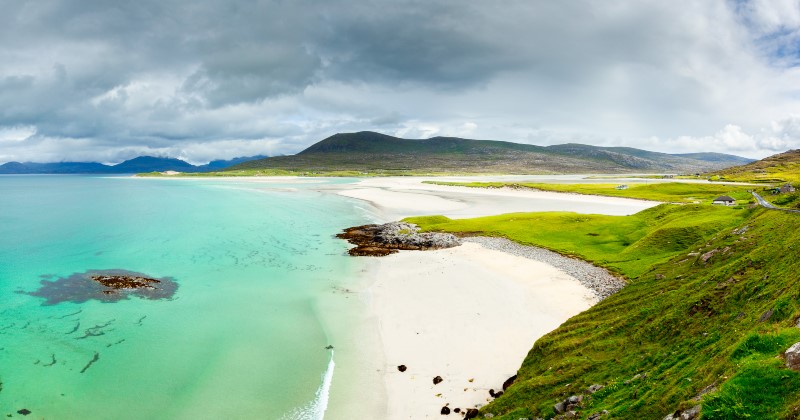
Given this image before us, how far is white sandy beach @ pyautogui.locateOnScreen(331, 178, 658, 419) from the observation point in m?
21.0

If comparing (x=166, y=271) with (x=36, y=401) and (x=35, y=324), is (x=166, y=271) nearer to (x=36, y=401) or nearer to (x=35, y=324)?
(x=35, y=324)

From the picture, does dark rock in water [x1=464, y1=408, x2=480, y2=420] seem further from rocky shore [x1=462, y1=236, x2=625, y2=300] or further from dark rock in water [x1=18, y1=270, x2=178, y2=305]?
dark rock in water [x1=18, y1=270, x2=178, y2=305]

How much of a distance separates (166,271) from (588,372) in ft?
155

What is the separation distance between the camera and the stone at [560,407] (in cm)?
1334

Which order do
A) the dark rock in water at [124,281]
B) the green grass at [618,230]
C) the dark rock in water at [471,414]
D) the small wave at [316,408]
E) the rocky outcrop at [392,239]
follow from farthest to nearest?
the rocky outcrop at [392,239], the green grass at [618,230], the dark rock in water at [124,281], the small wave at [316,408], the dark rock in water at [471,414]

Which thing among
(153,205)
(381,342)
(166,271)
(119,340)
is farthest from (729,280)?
(153,205)

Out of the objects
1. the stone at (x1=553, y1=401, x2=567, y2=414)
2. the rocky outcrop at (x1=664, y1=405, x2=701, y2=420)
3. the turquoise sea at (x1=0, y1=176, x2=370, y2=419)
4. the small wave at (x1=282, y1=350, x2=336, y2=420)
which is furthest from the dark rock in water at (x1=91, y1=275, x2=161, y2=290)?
the rocky outcrop at (x1=664, y1=405, x2=701, y2=420)

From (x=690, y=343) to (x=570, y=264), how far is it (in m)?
31.5

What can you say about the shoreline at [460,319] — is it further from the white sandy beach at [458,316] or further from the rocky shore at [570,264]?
the rocky shore at [570,264]

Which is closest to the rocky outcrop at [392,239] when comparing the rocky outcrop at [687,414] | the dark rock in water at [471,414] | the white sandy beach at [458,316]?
the white sandy beach at [458,316]

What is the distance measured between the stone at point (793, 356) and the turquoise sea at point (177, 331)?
17565 mm

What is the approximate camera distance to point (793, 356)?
8984 mm

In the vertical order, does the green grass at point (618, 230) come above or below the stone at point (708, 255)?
below

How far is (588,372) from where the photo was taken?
1524 cm
